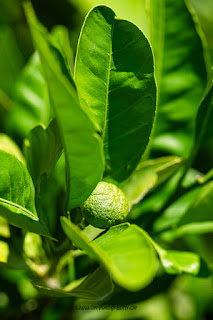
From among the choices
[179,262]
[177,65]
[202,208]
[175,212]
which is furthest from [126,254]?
[177,65]

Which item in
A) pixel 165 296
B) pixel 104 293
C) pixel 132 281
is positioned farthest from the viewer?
pixel 165 296

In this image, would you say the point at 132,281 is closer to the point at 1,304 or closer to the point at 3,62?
the point at 1,304

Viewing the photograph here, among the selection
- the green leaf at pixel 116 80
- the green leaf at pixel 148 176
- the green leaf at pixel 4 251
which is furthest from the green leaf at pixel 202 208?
the green leaf at pixel 4 251

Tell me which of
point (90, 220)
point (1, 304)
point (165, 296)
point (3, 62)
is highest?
point (3, 62)

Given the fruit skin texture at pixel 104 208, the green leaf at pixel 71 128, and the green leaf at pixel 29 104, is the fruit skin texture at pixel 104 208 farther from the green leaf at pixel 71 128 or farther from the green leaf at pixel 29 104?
the green leaf at pixel 29 104

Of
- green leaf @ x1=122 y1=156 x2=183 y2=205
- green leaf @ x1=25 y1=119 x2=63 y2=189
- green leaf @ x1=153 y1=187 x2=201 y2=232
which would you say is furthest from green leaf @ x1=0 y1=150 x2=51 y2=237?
green leaf @ x1=153 y1=187 x2=201 y2=232

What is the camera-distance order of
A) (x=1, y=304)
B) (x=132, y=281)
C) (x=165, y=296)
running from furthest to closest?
1. (x=165, y=296)
2. (x=1, y=304)
3. (x=132, y=281)

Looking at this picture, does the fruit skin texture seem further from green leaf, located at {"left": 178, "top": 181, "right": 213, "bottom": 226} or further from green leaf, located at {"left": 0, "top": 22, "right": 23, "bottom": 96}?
green leaf, located at {"left": 0, "top": 22, "right": 23, "bottom": 96}

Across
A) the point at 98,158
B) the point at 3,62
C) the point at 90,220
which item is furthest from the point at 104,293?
the point at 3,62
